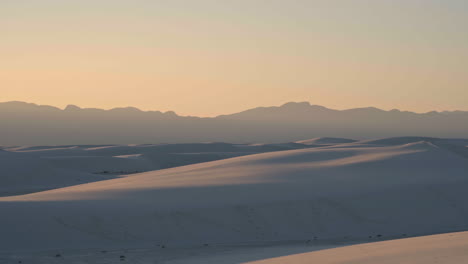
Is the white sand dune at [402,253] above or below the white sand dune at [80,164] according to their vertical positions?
below

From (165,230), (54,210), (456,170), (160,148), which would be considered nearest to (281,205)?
(165,230)

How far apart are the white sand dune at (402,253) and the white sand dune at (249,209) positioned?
6.39 m

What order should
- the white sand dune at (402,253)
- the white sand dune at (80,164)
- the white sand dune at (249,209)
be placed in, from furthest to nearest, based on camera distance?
the white sand dune at (80,164) → the white sand dune at (249,209) → the white sand dune at (402,253)

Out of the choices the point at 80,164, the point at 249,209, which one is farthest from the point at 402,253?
the point at 80,164

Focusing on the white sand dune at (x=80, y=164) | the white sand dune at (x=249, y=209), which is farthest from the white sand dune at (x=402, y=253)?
the white sand dune at (x=80, y=164)

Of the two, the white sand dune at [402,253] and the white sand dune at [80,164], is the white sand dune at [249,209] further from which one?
the white sand dune at [80,164]

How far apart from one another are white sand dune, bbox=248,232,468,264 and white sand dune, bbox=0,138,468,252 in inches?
252

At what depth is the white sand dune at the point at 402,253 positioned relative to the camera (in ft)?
40.7

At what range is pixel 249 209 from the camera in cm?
2405

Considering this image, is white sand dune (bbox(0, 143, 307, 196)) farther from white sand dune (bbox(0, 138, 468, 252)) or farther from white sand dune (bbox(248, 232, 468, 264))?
white sand dune (bbox(248, 232, 468, 264))

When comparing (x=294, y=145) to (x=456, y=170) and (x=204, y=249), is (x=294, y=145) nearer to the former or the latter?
(x=456, y=170)

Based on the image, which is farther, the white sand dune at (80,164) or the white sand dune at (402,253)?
the white sand dune at (80,164)

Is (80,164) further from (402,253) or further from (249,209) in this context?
(402,253)

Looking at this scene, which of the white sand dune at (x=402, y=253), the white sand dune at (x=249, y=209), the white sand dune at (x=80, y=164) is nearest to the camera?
the white sand dune at (x=402, y=253)
